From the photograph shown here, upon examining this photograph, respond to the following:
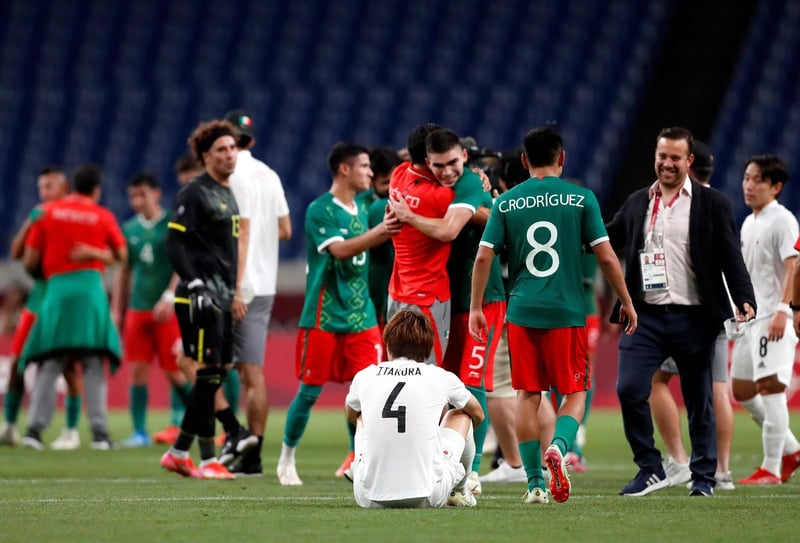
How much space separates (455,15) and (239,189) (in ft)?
59.7

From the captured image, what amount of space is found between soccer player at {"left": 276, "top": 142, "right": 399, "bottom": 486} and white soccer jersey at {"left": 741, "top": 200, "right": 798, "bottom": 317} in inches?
106

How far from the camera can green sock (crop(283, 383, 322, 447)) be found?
29.1 ft

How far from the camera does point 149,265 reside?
13.8m

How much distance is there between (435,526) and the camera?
596 centimetres

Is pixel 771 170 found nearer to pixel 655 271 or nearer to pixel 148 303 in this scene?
pixel 655 271

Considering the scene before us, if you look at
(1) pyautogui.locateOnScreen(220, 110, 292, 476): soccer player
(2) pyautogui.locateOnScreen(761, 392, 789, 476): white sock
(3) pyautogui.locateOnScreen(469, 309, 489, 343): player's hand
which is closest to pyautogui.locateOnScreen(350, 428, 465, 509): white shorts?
(3) pyautogui.locateOnScreen(469, 309, 489, 343): player's hand

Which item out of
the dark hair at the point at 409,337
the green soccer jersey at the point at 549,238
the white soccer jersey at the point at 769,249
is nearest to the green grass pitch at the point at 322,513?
the dark hair at the point at 409,337

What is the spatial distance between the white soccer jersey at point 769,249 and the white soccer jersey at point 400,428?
3.60m

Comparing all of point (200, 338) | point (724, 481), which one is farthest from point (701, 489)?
point (200, 338)

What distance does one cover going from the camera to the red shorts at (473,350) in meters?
8.09

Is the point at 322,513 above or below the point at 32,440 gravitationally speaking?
above

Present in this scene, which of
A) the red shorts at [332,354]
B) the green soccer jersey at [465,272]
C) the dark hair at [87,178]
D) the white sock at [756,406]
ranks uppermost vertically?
the dark hair at [87,178]

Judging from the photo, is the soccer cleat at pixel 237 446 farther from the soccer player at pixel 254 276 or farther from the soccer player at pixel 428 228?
the soccer player at pixel 428 228

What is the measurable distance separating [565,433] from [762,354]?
107 inches
